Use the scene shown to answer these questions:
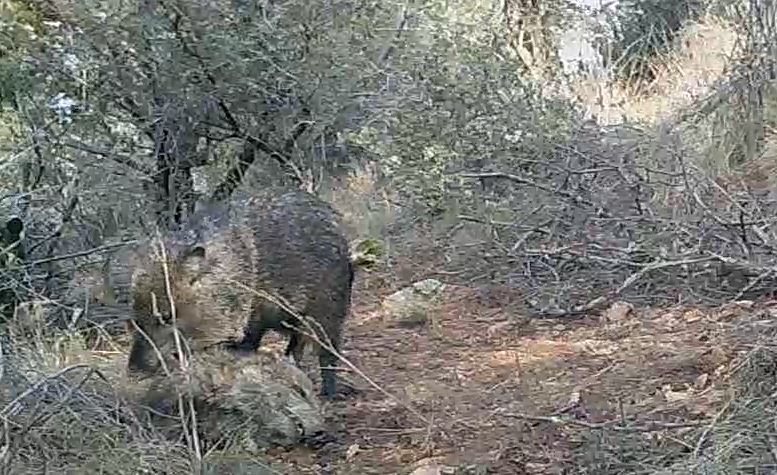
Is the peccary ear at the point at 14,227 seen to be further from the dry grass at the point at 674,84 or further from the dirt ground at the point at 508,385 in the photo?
the dry grass at the point at 674,84

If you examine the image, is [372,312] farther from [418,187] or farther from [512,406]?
[512,406]

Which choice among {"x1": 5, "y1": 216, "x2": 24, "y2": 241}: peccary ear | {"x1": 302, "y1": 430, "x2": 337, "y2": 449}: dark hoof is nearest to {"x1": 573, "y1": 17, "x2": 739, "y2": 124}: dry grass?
{"x1": 5, "y1": 216, "x2": 24, "y2": 241}: peccary ear

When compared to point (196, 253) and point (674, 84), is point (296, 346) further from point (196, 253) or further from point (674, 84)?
point (674, 84)

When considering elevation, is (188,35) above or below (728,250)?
above

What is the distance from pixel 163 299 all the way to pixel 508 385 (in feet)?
3.95

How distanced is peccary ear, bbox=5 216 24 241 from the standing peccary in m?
0.99

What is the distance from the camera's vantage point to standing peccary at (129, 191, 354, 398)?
163 inches

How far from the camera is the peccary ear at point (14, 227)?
5.09 m

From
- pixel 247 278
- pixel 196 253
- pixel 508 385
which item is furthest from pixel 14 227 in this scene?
pixel 508 385

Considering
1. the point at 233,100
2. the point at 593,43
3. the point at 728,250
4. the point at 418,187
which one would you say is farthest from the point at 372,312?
the point at 593,43

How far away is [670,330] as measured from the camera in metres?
4.85

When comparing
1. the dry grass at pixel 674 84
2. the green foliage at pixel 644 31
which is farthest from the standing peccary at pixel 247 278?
the green foliage at pixel 644 31

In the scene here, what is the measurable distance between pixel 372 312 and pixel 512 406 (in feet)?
5.62

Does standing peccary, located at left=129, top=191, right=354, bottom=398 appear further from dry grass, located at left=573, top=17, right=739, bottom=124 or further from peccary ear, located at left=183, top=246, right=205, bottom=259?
dry grass, located at left=573, top=17, right=739, bottom=124
